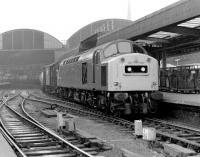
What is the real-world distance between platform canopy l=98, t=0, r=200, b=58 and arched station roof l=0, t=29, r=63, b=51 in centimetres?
4861

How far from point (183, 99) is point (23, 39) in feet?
191

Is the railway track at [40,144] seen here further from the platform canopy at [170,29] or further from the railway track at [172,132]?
the platform canopy at [170,29]

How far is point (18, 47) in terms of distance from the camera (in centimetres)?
7000

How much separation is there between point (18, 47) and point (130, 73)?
190 feet

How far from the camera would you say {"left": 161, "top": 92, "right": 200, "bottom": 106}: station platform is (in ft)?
48.4

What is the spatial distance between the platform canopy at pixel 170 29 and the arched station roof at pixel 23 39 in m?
48.6

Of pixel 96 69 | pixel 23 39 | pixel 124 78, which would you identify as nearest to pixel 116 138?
pixel 124 78

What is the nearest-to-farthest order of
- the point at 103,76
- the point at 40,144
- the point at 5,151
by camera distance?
the point at 5,151, the point at 40,144, the point at 103,76

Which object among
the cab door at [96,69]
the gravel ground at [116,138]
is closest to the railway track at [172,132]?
the gravel ground at [116,138]

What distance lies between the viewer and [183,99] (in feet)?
52.0

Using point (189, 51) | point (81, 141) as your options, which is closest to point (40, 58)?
point (189, 51)

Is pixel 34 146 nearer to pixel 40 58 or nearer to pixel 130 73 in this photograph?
pixel 130 73

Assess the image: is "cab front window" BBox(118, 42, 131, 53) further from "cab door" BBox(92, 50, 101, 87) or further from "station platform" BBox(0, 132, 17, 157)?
"station platform" BBox(0, 132, 17, 157)

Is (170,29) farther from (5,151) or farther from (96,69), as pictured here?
(5,151)
